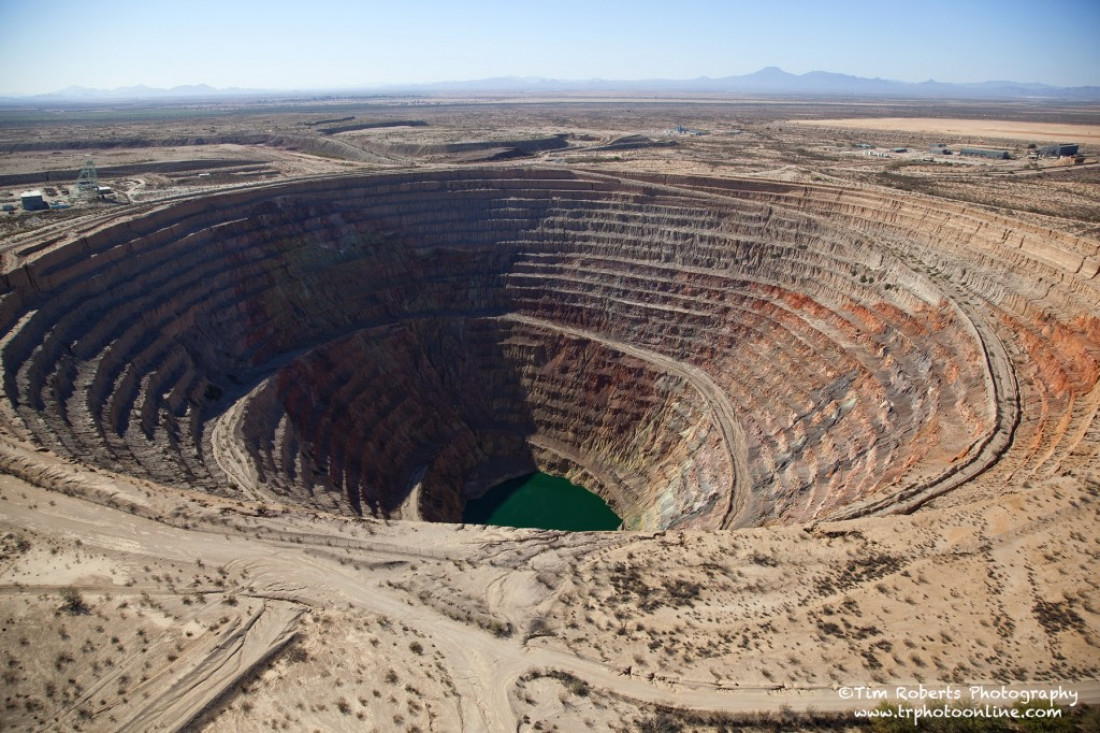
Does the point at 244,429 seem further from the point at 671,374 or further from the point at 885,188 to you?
the point at 885,188

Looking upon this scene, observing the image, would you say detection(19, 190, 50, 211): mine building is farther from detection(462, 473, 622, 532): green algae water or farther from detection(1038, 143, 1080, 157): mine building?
detection(1038, 143, 1080, 157): mine building

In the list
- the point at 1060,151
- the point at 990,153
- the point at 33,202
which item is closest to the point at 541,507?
the point at 33,202

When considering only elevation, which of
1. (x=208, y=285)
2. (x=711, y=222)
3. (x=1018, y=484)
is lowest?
(x=1018, y=484)

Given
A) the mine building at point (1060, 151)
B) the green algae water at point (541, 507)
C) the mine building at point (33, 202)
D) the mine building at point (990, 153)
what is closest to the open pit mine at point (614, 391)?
the green algae water at point (541, 507)

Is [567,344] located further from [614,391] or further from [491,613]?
[491,613]

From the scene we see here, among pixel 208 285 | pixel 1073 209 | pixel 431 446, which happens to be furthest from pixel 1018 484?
pixel 208 285

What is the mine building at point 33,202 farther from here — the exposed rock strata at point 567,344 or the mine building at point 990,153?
the mine building at point 990,153
